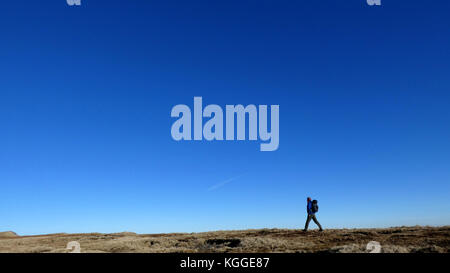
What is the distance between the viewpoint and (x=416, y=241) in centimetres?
1691

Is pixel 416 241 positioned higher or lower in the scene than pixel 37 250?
higher
